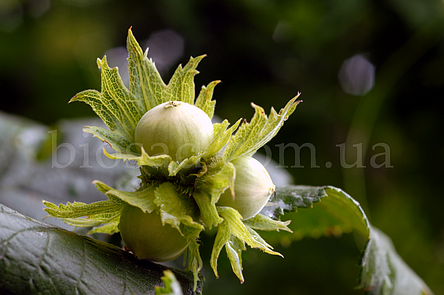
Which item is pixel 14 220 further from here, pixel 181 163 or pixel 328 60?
pixel 328 60

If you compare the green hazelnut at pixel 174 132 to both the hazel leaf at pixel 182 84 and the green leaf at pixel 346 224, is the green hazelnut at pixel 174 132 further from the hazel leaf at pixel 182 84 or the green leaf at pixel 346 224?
the green leaf at pixel 346 224

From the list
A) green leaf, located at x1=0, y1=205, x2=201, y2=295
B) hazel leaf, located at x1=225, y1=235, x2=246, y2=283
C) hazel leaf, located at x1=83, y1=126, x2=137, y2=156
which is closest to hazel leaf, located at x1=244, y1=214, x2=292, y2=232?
hazel leaf, located at x1=225, y1=235, x2=246, y2=283

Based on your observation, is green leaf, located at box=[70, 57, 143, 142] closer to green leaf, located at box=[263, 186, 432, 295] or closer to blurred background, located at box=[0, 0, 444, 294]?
green leaf, located at box=[263, 186, 432, 295]

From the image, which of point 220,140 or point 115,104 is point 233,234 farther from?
point 115,104

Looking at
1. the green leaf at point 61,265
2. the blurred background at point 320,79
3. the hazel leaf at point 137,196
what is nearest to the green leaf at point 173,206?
the hazel leaf at point 137,196

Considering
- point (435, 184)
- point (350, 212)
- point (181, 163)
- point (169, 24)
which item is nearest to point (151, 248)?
point (181, 163)

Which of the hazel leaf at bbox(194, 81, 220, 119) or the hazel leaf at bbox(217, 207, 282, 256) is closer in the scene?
the hazel leaf at bbox(217, 207, 282, 256)

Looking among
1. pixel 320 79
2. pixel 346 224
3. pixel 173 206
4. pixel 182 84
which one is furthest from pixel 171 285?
pixel 320 79
